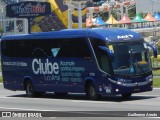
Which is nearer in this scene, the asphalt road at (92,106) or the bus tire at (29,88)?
the asphalt road at (92,106)

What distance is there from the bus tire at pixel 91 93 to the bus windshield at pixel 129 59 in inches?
63.8

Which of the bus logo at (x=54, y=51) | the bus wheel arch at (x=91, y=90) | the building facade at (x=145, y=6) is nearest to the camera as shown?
the bus wheel arch at (x=91, y=90)

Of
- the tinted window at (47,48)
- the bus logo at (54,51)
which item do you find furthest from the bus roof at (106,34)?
the bus logo at (54,51)

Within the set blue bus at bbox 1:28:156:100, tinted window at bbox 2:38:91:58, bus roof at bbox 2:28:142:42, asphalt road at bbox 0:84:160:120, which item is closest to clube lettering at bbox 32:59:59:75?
blue bus at bbox 1:28:156:100

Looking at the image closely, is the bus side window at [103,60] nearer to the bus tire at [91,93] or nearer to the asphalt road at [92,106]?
the bus tire at [91,93]

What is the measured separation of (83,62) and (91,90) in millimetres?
1187

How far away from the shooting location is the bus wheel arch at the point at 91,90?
24280mm

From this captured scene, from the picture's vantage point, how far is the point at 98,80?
23.8 metres

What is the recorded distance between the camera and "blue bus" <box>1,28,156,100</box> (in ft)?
76.4

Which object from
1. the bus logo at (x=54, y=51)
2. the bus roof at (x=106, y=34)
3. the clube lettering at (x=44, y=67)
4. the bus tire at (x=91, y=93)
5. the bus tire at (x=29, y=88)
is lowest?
the bus tire at (x=29, y=88)

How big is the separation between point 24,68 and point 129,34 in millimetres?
6521

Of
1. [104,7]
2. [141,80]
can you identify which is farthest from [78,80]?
[104,7]

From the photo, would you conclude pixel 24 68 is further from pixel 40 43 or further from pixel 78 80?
pixel 78 80

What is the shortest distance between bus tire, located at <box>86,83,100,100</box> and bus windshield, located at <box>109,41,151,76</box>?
5.32 ft
